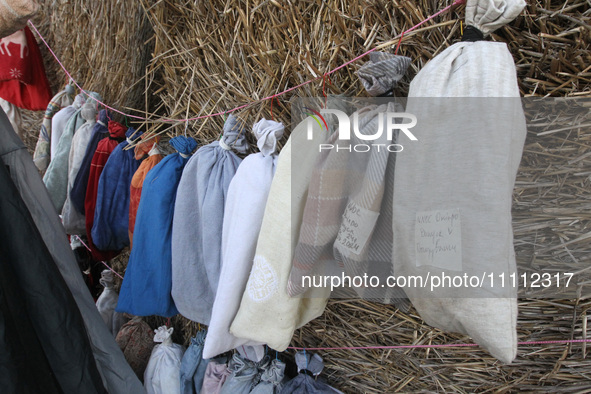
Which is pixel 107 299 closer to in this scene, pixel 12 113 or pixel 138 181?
pixel 138 181

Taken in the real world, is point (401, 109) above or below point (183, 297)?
above

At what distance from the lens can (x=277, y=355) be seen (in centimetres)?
110

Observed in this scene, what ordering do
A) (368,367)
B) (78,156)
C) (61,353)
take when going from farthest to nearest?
(78,156) → (368,367) → (61,353)

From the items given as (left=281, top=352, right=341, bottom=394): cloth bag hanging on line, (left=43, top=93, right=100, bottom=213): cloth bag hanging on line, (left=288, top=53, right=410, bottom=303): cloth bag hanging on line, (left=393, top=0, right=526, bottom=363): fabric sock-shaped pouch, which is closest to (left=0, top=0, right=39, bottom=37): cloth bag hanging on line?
(left=288, top=53, right=410, bottom=303): cloth bag hanging on line

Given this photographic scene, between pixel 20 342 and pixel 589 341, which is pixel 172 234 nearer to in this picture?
pixel 20 342

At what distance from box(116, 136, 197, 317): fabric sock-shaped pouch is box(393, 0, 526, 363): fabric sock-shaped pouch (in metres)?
0.76

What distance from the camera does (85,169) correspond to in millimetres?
1303

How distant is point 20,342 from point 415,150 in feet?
2.39

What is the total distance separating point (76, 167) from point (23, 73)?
698 millimetres

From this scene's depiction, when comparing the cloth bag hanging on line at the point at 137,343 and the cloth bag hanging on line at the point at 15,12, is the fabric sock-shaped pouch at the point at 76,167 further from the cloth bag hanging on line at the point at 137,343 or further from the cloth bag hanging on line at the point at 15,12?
the cloth bag hanging on line at the point at 15,12

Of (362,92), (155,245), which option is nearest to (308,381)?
(155,245)

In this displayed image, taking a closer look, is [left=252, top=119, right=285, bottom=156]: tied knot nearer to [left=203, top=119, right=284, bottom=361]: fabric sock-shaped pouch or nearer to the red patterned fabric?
[left=203, top=119, right=284, bottom=361]: fabric sock-shaped pouch

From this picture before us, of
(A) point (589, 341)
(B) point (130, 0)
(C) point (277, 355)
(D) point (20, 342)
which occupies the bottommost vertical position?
(C) point (277, 355)

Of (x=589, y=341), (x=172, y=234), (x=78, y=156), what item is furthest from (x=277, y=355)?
(x=78, y=156)
